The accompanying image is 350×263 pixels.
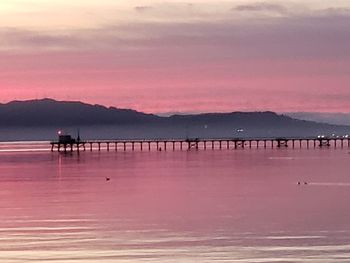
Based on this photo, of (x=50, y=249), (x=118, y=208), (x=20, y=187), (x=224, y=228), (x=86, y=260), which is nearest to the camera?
(x=86, y=260)

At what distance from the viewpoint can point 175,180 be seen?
180 feet

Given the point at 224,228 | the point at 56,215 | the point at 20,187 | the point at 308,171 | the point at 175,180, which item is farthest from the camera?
the point at 308,171

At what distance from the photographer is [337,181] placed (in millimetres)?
50906

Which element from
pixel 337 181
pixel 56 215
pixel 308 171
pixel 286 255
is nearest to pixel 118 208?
pixel 56 215

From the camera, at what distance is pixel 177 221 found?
3066 cm

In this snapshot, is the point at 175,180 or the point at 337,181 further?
the point at 175,180

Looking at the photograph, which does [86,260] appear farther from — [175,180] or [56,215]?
[175,180]

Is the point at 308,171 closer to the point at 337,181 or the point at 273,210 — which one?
the point at 337,181

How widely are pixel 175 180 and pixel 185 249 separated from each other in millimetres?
31392

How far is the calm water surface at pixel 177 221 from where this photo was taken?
22.8m

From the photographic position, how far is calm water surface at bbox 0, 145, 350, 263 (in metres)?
22.8

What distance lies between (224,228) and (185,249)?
182 inches

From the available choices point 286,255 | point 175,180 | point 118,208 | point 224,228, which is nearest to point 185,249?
point 286,255

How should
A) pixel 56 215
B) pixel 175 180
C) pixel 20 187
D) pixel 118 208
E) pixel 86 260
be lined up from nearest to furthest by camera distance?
pixel 86 260, pixel 56 215, pixel 118 208, pixel 20 187, pixel 175 180
